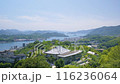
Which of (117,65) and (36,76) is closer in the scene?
(36,76)

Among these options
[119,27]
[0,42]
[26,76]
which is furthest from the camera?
[119,27]

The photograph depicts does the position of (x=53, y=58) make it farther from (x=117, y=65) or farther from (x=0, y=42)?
(x=0, y=42)

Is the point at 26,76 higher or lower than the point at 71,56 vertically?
higher

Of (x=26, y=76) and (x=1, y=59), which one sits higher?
(x=26, y=76)

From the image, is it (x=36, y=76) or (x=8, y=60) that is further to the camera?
(x=8, y=60)

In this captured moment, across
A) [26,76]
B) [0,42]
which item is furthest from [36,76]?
[0,42]

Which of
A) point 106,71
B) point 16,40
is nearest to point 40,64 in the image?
point 106,71

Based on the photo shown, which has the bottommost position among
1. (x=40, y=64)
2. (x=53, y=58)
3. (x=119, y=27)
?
(x=53, y=58)

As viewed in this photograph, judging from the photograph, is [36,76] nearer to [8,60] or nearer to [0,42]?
[8,60]

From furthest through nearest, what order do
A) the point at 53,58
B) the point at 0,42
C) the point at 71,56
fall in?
1. the point at 0,42
2. the point at 71,56
3. the point at 53,58
